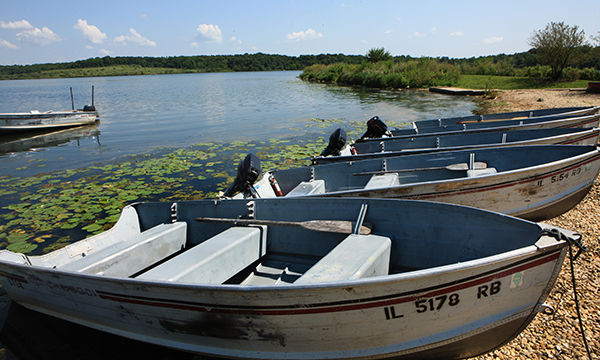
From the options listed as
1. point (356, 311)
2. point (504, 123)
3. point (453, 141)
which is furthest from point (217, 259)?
point (504, 123)

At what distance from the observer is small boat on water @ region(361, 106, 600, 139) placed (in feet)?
28.9

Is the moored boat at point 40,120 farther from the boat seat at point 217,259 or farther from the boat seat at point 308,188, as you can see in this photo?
the boat seat at point 217,259

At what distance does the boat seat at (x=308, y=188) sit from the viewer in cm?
598

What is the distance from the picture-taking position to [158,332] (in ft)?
11.1

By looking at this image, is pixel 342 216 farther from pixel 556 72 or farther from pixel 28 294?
pixel 556 72

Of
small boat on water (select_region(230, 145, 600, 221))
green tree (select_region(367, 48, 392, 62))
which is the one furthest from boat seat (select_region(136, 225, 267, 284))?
green tree (select_region(367, 48, 392, 62))

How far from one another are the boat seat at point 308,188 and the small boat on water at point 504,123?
3576 mm

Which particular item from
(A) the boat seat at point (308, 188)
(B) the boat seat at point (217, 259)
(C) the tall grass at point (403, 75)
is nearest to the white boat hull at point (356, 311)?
(B) the boat seat at point (217, 259)

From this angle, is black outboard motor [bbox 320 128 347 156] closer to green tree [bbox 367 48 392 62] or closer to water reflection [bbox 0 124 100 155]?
water reflection [bbox 0 124 100 155]

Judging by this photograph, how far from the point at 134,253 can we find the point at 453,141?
742 cm

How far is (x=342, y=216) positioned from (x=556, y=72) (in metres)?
33.9

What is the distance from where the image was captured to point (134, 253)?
167 inches

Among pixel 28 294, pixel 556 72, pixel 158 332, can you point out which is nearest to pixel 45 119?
pixel 28 294

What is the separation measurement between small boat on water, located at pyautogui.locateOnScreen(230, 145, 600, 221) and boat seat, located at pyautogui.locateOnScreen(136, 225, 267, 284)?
1.31m
